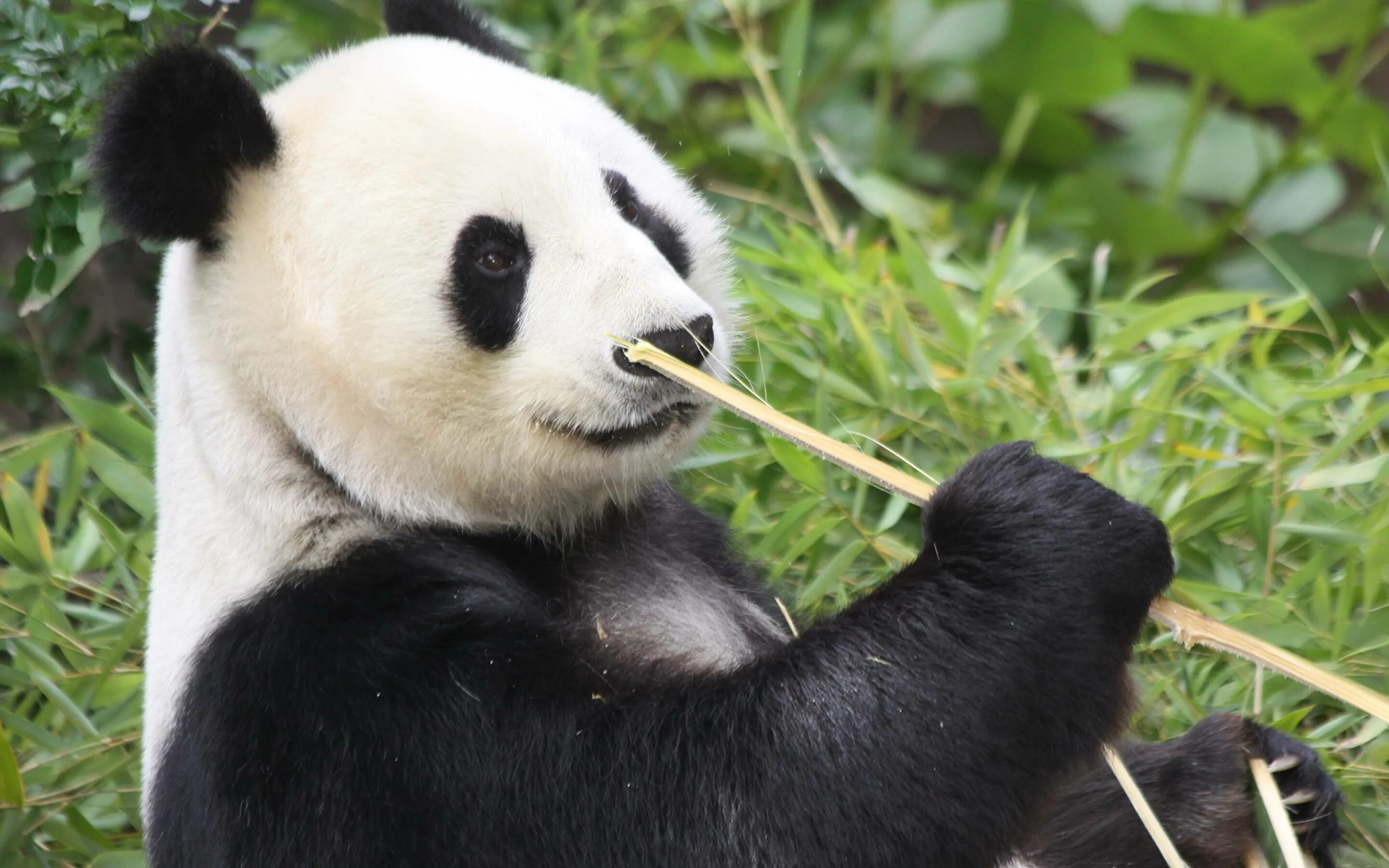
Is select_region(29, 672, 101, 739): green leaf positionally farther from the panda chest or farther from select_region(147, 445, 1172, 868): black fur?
the panda chest

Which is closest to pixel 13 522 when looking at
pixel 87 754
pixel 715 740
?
pixel 87 754

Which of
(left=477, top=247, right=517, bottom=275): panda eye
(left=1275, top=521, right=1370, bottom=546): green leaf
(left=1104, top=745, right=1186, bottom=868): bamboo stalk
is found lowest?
(left=1104, top=745, right=1186, bottom=868): bamboo stalk

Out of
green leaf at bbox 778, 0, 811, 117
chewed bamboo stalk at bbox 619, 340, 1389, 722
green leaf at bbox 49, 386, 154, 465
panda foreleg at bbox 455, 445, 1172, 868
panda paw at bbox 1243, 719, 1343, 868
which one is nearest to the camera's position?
panda foreleg at bbox 455, 445, 1172, 868

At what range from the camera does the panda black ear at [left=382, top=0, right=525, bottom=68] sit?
99.9 inches

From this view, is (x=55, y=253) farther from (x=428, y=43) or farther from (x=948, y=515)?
(x=948, y=515)

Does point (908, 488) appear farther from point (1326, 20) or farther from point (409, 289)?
point (1326, 20)

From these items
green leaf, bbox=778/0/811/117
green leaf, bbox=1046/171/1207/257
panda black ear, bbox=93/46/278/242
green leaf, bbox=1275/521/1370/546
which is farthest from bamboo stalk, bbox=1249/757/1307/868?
green leaf, bbox=1046/171/1207/257

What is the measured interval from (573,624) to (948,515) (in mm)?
552

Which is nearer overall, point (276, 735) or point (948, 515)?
point (276, 735)

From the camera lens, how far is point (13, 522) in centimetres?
281

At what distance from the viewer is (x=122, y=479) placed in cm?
291

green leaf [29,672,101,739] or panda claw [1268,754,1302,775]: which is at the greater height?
panda claw [1268,754,1302,775]

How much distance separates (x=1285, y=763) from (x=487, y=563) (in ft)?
4.33

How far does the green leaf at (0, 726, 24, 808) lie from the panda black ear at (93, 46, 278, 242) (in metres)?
0.97
